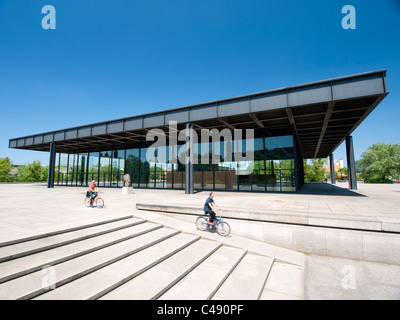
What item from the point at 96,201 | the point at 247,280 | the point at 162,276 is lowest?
the point at 247,280

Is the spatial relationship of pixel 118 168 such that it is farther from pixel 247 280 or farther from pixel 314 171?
pixel 314 171

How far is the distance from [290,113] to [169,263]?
14.1m

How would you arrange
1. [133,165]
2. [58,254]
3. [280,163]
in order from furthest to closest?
[133,165], [280,163], [58,254]

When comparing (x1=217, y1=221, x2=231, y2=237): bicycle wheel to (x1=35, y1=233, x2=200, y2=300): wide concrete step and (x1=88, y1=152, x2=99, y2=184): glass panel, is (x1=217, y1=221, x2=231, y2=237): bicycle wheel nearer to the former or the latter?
(x1=35, y1=233, x2=200, y2=300): wide concrete step

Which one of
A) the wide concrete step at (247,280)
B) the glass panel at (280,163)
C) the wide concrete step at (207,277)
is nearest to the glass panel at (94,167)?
the glass panel at (280,163)

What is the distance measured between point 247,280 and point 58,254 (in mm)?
4920

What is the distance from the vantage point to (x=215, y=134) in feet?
71.9

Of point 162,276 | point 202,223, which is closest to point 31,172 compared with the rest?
point 202,223

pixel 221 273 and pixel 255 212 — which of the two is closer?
pixel 221 273

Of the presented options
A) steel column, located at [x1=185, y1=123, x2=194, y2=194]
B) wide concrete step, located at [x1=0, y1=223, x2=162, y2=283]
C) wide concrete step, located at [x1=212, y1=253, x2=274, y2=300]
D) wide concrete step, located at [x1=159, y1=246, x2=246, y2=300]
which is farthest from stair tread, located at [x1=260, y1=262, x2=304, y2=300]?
steel column, located at [x1=185, y1=123, x2=194, y2=194]

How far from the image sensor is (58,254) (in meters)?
4.93

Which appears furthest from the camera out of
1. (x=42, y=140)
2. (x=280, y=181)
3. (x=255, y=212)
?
(x=42, y=140)
